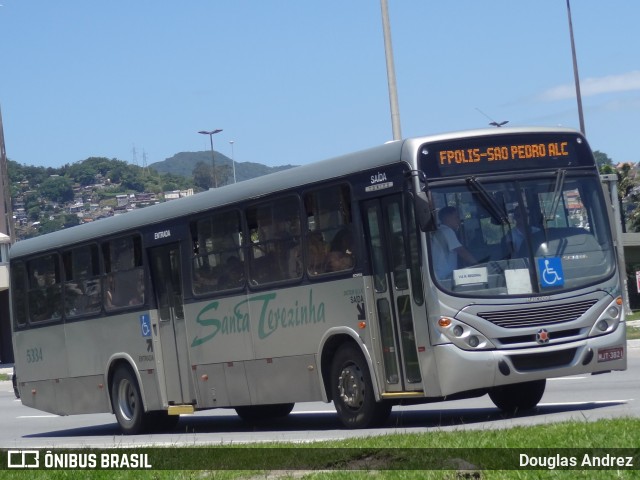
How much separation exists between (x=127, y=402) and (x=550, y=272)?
8002 millimetres

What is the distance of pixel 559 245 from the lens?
553 inches

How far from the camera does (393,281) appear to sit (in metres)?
14.2

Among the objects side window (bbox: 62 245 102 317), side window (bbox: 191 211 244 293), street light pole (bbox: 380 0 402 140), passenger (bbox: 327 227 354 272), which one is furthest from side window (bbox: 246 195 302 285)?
street light pole (bbox: 380 0 402 140)

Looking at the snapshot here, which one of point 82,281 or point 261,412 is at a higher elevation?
point 82,281

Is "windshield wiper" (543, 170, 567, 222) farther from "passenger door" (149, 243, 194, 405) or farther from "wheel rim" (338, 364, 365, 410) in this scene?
"passenger door" (149, 243, 194, 405)

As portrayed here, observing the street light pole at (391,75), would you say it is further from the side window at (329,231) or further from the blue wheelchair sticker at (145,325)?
the side window at (329,231)

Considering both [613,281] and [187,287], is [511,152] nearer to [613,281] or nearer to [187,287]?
[613,281]

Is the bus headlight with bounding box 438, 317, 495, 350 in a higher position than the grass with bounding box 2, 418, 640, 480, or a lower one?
higher

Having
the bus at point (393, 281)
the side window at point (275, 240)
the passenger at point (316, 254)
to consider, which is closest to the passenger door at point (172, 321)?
the bus at point (393, 281)

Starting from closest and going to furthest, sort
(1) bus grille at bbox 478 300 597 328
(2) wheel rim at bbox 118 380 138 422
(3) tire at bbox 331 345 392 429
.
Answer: (1) bus grille at bbox 478 300 597 328 < (3) tire at bbox 331 345 392 429 < (2) wheel rim at bbox 118 380 138 422

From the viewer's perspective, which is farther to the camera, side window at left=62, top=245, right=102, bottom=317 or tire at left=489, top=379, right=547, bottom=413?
side window at left=62, top=245, right=102, bottom=317

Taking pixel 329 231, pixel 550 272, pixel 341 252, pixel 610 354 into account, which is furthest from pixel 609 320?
pixel 329 231

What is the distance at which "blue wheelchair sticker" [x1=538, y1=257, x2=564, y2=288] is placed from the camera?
13.8 meters

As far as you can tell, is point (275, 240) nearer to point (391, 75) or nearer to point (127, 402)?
point (127, 402)
